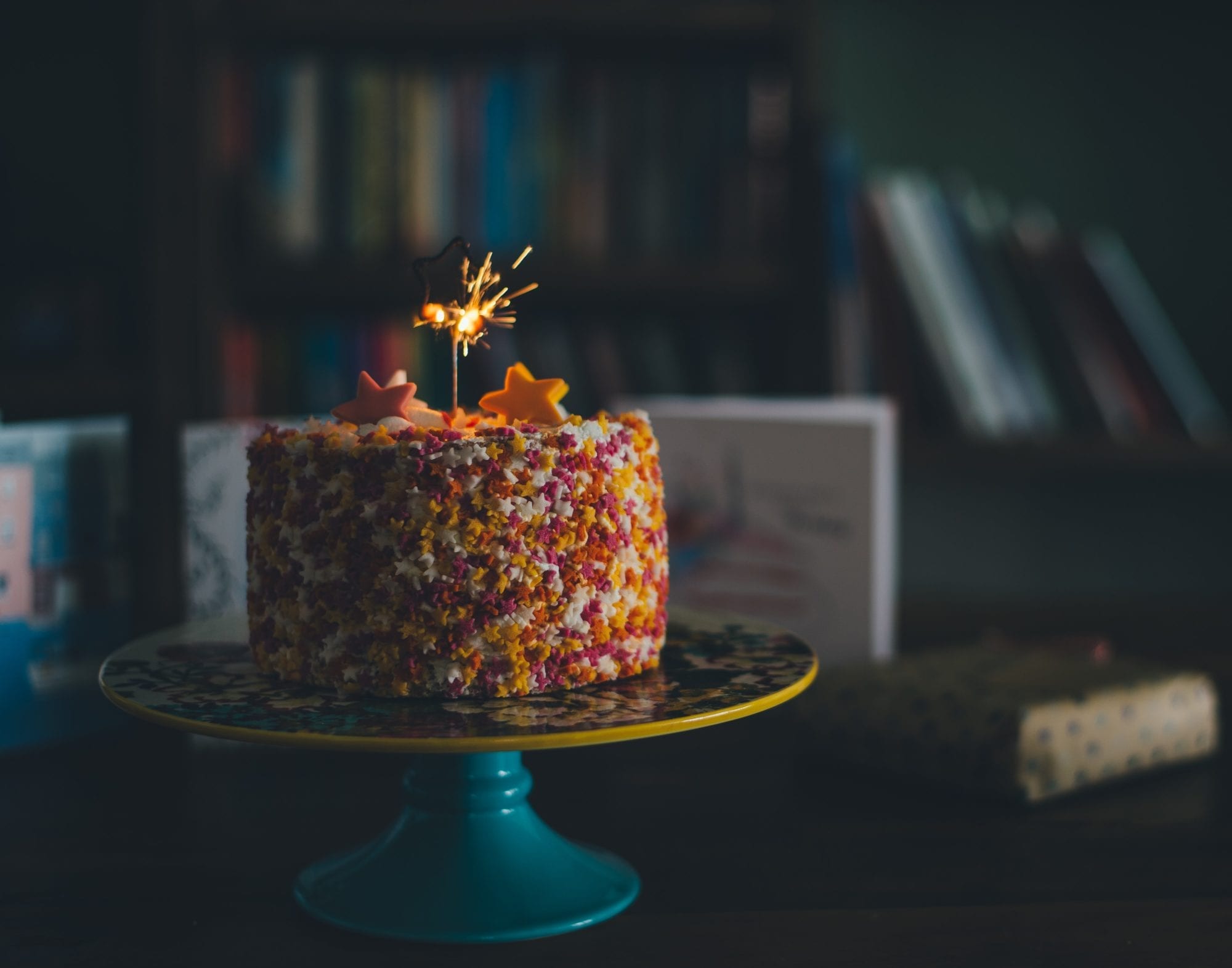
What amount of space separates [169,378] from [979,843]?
130 centimetres

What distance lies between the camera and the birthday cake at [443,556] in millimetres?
678

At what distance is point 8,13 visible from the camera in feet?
5.94

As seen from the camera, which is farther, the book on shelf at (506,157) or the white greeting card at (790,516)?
the book on shelf at (506,157)

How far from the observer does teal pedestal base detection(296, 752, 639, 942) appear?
2.17ft

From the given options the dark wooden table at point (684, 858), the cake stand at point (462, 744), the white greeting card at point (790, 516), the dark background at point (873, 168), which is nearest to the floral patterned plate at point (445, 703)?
the cake stand at point (462, 744)

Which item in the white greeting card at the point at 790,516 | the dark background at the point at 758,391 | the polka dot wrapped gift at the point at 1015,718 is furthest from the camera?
the white greeting card at the point at 790,516

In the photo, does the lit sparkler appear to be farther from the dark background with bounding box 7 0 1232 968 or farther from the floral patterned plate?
the dark background with bounding box 7 0 1232 968

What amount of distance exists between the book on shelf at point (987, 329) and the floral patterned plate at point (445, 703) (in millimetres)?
948

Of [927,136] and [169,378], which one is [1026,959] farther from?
[927,136]

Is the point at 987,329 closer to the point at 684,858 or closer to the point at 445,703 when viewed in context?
the point at 684,858

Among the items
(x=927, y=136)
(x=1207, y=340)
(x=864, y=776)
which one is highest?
(x=927, y=136)

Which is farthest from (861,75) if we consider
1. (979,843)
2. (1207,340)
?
(979,843)

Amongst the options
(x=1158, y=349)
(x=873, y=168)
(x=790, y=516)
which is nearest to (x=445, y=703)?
(x=790, y=516)

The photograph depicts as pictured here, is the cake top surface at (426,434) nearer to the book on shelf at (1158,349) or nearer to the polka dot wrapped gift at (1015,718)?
the polka dot wrapped gift at (1015,718)
